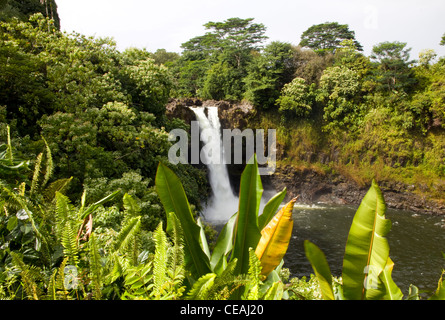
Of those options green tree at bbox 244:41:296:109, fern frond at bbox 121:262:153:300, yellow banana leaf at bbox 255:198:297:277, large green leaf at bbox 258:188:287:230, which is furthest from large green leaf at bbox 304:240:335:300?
green tree at bbox 244:41:296:109

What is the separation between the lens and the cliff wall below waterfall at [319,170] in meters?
17.3

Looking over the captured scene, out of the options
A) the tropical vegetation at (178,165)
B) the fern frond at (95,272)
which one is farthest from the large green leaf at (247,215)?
the fern frond at (95,272)

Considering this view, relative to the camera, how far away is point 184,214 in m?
1.48

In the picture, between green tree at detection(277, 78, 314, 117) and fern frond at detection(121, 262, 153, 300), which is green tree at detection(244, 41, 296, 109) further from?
fern frond at detection(121, 262, 153, 300)

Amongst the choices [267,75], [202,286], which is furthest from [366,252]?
[267,75]

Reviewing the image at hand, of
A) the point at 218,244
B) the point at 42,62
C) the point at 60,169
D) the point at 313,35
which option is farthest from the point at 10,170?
the point at 313,35

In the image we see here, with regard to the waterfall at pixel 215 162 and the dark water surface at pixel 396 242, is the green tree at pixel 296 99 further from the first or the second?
the dark water surface at pixel 396 242

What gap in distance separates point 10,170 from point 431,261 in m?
12.9

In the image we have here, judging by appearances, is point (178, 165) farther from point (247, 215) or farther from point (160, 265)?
point (160, 265)

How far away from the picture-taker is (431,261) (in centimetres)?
1090

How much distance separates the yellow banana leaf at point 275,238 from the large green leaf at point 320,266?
0.61 ft

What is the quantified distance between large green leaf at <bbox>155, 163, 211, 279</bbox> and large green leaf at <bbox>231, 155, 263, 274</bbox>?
0.17m

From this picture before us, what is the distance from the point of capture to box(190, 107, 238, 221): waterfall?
1791cm
